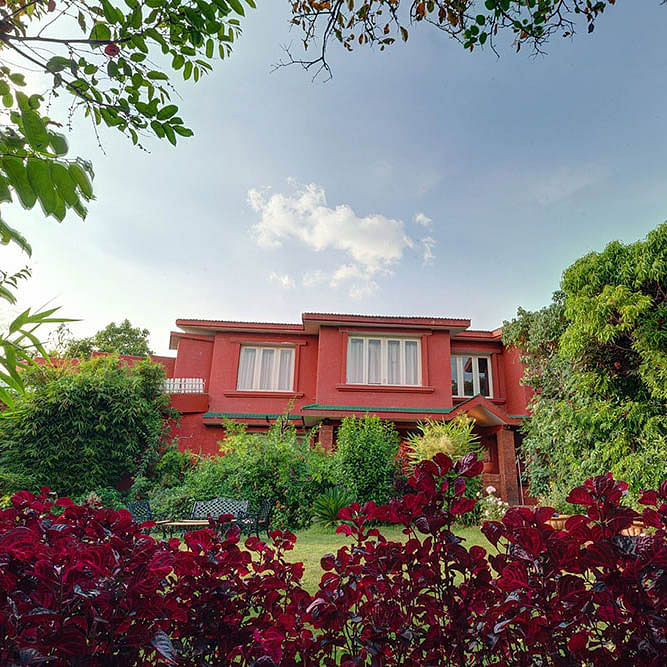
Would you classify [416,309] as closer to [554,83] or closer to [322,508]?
[322,508]

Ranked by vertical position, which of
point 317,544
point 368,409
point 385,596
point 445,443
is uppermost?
point 368,409

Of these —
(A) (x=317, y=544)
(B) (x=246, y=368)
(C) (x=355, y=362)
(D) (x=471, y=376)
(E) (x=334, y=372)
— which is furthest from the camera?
(D) (x=471, y=376)

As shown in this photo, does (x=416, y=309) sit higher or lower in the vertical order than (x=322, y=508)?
higher

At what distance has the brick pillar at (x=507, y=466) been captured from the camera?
11.4 metres

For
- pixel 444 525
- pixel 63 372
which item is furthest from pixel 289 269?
pixel 444 525

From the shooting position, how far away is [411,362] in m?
15.6

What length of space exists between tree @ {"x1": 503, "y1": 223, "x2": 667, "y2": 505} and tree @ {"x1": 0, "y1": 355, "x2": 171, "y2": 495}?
10993mm

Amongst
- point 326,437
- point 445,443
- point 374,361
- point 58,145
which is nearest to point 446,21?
point 58,145

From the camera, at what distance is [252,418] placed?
15.1 meters

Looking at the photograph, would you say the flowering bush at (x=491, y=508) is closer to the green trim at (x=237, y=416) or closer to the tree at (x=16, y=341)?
the green trim at (x=237, y=416)

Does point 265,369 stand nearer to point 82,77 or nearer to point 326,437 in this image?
point 326,437

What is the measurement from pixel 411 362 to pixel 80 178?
14929mm

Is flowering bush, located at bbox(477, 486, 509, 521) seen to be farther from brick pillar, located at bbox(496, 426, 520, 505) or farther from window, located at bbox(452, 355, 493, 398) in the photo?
window, located at bbox(452, 355, 493, 398)

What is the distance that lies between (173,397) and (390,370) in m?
7.61
